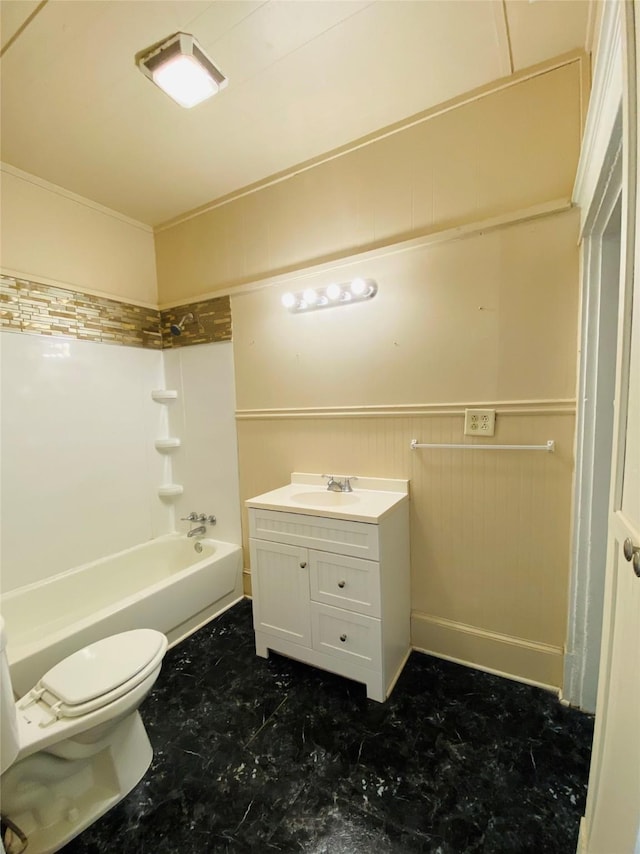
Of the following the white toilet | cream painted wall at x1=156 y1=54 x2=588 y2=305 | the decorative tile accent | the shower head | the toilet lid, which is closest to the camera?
the white toilet

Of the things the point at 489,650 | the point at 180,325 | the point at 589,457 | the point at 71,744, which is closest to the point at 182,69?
the point at 180,325

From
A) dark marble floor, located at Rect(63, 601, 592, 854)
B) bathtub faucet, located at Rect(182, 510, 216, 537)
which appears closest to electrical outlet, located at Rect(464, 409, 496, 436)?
dark marble floor, located at Rect(63, 601, 592, 854)

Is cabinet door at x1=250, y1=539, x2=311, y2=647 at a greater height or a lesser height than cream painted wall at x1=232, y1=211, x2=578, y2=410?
lesser

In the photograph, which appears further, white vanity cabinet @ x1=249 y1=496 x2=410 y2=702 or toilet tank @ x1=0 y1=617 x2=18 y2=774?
white vanity cabinet @ x1=249 y1=496 x2=410 y2=702

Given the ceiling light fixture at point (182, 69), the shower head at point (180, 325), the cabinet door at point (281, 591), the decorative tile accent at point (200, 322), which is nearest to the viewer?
the ceiling light fixture at point (182, 69)

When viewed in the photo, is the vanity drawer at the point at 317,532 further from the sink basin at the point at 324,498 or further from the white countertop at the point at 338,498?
the sink basin at the point at 324,498

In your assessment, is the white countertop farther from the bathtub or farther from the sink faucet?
the bathtub

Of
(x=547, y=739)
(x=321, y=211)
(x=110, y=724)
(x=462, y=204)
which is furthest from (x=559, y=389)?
(x=110, y=724)

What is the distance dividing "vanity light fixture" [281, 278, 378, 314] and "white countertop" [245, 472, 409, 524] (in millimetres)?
938

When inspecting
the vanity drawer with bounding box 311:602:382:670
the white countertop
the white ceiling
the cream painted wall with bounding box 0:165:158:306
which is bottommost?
the vanity drawer with bounding box 311:602:382:670

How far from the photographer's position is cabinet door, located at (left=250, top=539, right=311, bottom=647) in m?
1.69

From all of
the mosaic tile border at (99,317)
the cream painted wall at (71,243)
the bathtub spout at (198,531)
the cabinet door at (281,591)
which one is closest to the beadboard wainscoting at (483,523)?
the cabinet door at (281,591)

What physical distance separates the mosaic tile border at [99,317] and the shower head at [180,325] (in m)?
0.03

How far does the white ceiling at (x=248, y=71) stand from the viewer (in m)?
1.19
